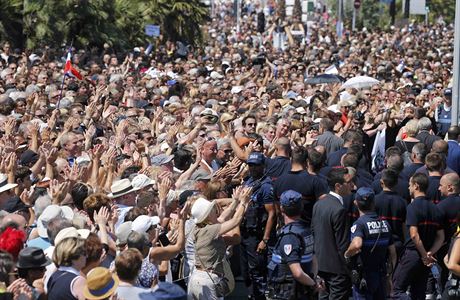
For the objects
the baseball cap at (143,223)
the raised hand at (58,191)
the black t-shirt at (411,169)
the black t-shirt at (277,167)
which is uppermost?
the baseball cap at (143,223)

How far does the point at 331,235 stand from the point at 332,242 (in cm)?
7

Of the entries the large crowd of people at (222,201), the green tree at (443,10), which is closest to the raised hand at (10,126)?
the large crowd of people at (222,201)

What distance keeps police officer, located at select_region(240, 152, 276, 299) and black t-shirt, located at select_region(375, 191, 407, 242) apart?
1239 millimetres

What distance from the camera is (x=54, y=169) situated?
12.8 m

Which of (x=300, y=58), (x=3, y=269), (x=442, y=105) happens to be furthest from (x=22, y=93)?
(x=300, y=58)

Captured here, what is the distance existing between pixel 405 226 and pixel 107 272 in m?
5.22

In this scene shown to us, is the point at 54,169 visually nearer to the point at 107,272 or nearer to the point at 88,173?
the point at 88,173

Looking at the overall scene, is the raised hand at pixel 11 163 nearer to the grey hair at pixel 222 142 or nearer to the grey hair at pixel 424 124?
the grey hair at pixel 222 142

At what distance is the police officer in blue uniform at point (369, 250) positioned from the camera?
11.5 m

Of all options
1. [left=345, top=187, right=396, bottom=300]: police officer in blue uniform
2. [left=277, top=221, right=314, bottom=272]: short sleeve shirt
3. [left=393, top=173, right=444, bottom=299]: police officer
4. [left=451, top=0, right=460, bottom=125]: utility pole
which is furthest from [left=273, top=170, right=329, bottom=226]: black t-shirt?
[left=451, top=0, right=460, bottom=125]: utility pole

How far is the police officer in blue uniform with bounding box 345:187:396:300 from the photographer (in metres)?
11.5

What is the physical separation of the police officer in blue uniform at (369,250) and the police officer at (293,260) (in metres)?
0.94

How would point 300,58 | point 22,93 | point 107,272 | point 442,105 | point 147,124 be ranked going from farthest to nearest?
point 300,58 → point 442,105 → point 22,93 → point 147,124 → point 107,272

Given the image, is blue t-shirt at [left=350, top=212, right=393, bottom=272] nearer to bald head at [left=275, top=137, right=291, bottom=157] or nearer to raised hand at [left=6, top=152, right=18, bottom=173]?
bald head at [left=275, top=137, right=291, bottom=157]
